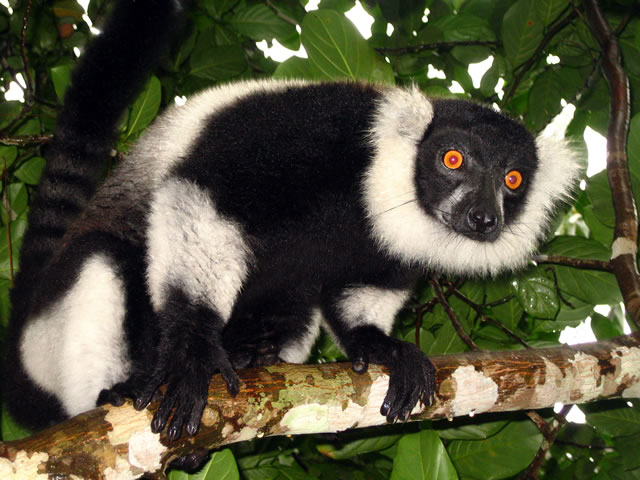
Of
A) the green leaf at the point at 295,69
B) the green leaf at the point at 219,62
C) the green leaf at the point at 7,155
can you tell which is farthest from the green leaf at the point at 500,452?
the green leaf at the point at 7,155

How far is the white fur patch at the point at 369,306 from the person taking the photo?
117 inches

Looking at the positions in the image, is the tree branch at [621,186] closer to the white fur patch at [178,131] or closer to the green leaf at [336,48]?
the green leaf at [336,48]

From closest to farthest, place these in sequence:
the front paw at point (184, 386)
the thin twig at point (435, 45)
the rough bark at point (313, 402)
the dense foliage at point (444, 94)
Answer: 1. the rough bark at point (313, 402)
2. the front paw at point (184, 386)
3. the dense foliage at point (444, 94)
4. the thin twig at point (435, 45)

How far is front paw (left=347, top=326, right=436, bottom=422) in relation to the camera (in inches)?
91.9

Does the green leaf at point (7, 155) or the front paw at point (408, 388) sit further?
the green leaf at point (7, 155)

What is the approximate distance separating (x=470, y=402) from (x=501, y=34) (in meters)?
2.46

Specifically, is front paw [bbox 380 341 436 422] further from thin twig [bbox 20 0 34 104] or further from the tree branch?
thin twig [bbox 20 0 34 104]

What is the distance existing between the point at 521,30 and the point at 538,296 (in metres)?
1.59

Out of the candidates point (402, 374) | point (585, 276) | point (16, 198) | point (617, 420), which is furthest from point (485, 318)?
point (16, 198)

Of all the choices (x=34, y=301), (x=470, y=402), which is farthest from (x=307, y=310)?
Answer: (x=34, y=301)

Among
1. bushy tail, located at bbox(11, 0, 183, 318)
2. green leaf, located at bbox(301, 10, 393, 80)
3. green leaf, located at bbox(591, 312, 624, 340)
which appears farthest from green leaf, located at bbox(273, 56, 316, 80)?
green leaf, located at bbox(591, 312, 624, 340)

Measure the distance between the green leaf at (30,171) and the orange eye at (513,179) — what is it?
2543mm

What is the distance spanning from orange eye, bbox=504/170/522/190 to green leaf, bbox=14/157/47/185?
2.54 meters

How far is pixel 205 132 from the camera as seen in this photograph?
258 centimetres
